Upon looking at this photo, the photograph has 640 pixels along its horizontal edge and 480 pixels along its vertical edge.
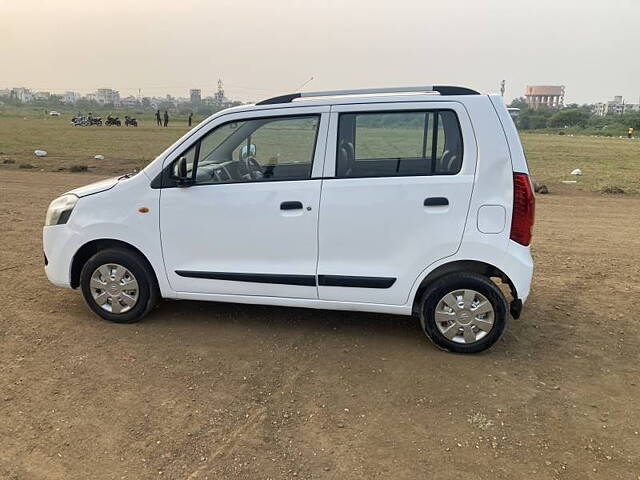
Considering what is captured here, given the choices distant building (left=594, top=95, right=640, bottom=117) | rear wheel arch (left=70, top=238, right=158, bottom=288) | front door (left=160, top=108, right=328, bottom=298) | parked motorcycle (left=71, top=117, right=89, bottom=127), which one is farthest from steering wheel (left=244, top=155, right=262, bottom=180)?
distant building (left=594, top=95, right=640, bottom=117)

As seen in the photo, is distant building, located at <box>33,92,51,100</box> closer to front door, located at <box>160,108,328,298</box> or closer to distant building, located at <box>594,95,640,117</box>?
distant building, located at <box>594,95,640,117</box>

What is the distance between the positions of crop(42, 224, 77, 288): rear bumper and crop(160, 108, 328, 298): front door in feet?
2.97

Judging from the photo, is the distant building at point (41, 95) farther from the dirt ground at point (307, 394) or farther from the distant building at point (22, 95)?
the dirt ground at point (307, 394)

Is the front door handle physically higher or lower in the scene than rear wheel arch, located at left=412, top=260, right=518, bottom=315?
higher

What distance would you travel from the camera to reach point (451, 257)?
4.13 metres

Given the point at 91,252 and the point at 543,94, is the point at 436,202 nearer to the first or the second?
the point at 91,252

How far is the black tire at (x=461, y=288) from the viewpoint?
412cm

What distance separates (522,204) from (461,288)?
2.52ft

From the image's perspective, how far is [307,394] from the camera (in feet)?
12.2

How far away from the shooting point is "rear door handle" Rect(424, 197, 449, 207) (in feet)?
13.3

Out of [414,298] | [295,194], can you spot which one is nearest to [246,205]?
[295,194]

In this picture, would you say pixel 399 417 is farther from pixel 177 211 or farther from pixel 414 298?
pixel 177 211

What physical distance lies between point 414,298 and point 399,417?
1.12m

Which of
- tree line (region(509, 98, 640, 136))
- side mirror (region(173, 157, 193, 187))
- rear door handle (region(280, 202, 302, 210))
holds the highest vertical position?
tree line (region(509, 98, 640, 136))
